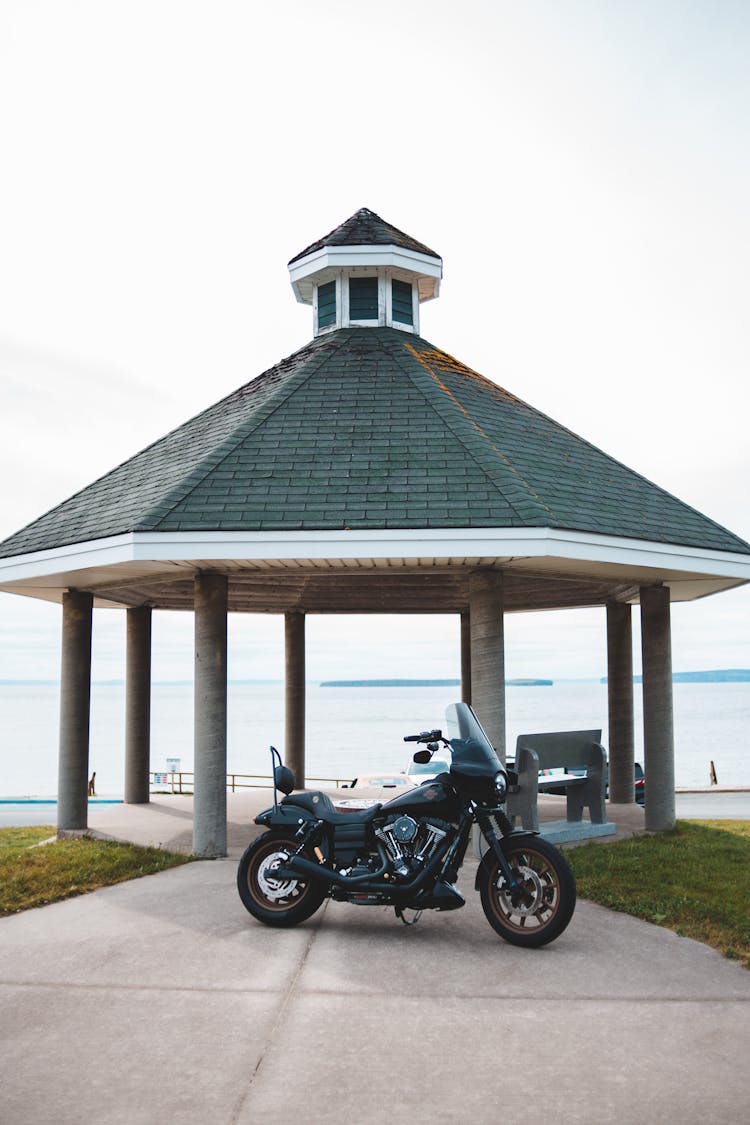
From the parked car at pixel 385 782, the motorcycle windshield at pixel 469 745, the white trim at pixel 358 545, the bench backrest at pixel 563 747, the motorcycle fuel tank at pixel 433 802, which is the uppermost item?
the white trim at pixel 358 545

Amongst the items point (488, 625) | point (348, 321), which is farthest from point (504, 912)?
point (348, 321)

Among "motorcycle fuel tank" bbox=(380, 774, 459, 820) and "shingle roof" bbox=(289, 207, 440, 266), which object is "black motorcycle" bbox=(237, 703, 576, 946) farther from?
"shingle roof" bbox=(289, 207, 440, 266)

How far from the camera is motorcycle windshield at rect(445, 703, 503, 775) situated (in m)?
6.81

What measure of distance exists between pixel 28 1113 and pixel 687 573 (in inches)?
408

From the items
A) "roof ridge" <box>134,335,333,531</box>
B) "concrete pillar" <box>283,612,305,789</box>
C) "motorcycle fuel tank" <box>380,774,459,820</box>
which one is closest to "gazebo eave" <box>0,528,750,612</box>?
"roof ridge" <box>134,335,333,531</box>

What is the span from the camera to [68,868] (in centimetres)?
987

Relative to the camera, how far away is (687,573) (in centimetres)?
1255

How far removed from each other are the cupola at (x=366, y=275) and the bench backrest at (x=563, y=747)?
7.38 meters

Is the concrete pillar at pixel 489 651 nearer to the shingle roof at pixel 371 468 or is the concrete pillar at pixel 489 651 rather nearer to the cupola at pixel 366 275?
the shingle roof at pixel 371 468

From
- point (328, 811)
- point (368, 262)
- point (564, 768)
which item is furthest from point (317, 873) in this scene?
point (368, 262)

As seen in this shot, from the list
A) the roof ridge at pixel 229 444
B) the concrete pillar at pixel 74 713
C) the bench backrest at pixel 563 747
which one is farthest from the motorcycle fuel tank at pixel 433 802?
the concrete pillar at pixel 74 713

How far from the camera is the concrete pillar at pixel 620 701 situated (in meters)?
17.3

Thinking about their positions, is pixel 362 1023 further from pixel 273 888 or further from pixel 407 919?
pixel 407 919

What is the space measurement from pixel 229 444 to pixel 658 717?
7.25 m
